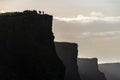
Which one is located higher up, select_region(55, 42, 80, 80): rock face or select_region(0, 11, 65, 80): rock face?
select_region(0, 11, 65, 80): rock face

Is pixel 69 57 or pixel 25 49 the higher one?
pixel 25 49

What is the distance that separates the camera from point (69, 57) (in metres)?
153

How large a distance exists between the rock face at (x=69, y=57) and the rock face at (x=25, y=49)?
2683 inches

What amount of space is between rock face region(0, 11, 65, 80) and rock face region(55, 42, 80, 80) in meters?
68.1

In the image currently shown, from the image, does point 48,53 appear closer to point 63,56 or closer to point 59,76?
point 59,76

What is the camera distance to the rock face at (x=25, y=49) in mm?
69250

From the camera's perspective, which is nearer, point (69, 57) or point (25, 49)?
point (25, 49)

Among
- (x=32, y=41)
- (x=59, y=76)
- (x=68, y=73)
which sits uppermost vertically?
(x=32, y=41)

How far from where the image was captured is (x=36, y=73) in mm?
73188

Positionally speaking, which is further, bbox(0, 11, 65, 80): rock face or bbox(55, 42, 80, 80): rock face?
bbox(55, 42, 80, 80): rock face

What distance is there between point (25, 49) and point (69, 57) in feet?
267

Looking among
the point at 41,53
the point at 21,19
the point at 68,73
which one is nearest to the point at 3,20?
the point at 21,19

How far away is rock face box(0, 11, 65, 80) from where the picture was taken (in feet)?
227

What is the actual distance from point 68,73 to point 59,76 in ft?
225
